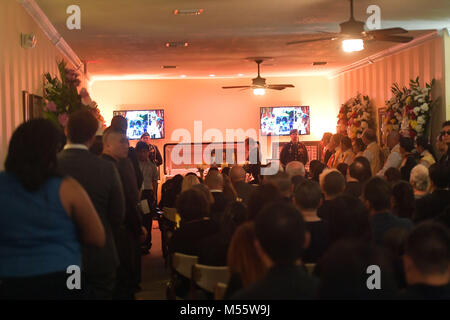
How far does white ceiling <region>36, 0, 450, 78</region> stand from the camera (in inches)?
275

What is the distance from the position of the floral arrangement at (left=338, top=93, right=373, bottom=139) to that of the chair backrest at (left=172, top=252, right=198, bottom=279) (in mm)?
9078

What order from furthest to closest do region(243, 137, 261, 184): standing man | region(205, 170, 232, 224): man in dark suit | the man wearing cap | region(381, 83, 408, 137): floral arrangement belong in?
the man wearing cap < region(381, 83, 408, 137): floral arrangement < region(243, 137, 261, 184): standing man < region(205, 170, 232, 224): man in dark suit

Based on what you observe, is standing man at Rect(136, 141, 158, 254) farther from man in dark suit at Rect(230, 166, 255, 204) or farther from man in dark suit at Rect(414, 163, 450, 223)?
man in dark suit at Rect(414, 163, 450, 223)

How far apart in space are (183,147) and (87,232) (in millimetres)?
12688

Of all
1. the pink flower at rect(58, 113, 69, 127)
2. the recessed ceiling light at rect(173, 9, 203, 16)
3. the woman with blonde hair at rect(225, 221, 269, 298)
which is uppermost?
the recessed ceiling light at rect(173, 9, 203, 16)

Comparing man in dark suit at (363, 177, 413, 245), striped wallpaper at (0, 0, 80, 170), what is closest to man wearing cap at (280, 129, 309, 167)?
striped wallpaper at (0, 0, 80, 170)

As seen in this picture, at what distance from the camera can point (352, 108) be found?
12805 mm

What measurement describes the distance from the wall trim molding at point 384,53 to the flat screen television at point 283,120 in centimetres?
127

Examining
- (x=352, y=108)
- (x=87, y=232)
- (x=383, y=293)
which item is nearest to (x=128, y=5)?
(x=87, y=232)

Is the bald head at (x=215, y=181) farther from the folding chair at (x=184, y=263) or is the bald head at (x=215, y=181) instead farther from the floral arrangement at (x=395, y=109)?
the floral arrangement at (x=395, y=109)

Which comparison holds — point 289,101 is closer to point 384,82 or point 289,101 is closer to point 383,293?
point 384,82

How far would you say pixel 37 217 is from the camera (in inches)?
97.2

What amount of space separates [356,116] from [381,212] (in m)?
9.12

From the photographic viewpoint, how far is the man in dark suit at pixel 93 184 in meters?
3.22
